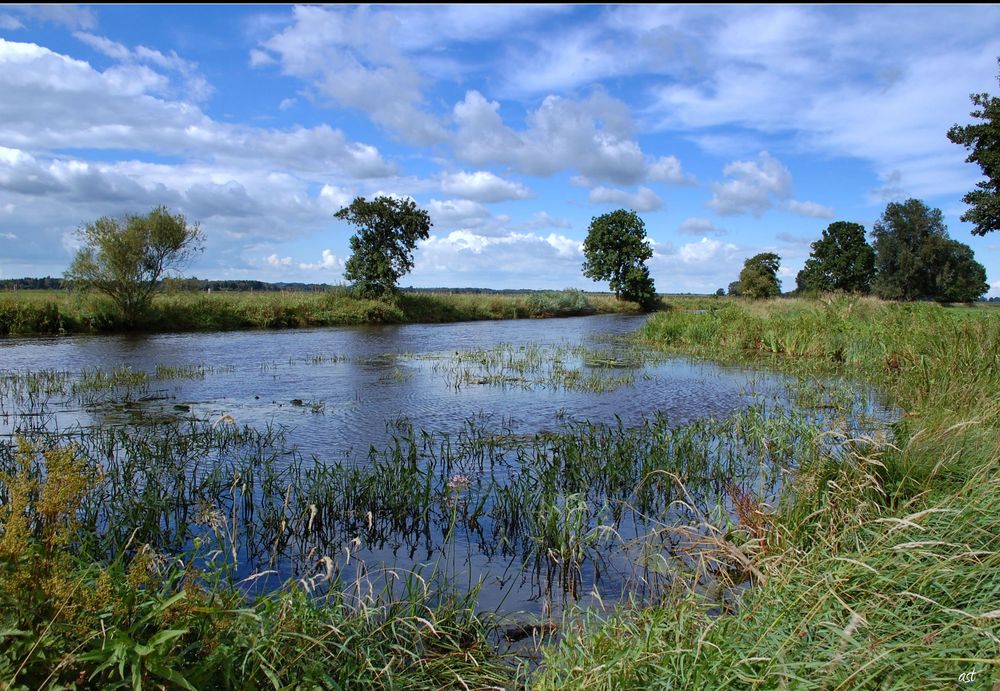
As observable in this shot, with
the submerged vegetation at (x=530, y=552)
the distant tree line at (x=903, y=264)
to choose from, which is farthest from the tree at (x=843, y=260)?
the submerged vegetation at (x=530, y=552)

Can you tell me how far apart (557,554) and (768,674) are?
327 cm

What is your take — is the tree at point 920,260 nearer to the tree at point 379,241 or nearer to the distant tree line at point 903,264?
the distant tree line at point 903,264

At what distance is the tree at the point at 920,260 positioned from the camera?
73125 mm

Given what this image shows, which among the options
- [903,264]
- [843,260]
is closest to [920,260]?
[903,264]

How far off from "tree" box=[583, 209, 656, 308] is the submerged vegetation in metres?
60.2

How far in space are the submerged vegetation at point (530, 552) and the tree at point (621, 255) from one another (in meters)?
60.2

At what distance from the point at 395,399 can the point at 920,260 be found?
7833cm

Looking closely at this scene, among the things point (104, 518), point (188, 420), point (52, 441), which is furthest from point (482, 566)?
point (188, 420)

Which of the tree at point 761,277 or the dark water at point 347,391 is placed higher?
the tree at point 761,277

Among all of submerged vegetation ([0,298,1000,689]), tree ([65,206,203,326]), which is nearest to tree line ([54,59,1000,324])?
tree ([65,206,203,326])

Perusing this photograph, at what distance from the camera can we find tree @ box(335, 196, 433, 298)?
47094 mm

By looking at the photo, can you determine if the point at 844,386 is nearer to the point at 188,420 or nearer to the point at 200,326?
the point at 188,420

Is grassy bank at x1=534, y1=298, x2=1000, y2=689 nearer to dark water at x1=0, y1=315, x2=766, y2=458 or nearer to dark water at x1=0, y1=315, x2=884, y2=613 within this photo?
dark water at x1=0, y1=315, x2=884, y2=613

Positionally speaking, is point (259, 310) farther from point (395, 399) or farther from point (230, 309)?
point (395, 399)
